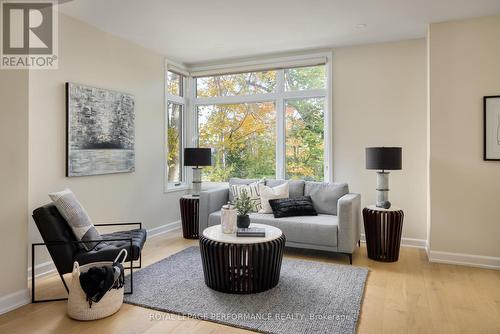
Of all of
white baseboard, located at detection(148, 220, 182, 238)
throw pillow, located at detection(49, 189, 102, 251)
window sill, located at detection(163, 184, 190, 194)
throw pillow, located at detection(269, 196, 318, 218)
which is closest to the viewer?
throw pillow, located at detection(49, 189, 102, 251)

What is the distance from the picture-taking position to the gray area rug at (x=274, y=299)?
2.35 metres

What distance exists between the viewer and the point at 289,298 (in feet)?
8.96

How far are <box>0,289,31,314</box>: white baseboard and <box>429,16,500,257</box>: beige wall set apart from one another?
13.7 feet

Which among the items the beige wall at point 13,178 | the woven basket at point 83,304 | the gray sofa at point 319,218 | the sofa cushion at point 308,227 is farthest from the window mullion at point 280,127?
the beige wall at point 13,178

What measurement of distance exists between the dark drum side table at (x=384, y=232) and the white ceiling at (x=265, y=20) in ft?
7.25

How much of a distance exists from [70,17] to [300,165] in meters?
3.54

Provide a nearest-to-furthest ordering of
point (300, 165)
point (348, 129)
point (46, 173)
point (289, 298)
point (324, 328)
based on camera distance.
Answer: point (324, 328), point (289, 298), point (46, 173), point (348, 129), point (300, 165)

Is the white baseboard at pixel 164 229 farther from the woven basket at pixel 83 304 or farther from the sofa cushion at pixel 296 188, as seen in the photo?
the woven basket at pixel 83 304

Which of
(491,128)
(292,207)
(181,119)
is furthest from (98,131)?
(491,128)

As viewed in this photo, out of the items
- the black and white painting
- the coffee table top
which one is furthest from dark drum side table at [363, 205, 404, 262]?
the black and white painting

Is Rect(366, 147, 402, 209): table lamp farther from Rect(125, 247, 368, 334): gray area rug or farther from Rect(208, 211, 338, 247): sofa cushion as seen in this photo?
Rect(125, 247, 368, 334): gray area rug

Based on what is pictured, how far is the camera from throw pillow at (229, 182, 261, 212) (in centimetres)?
441

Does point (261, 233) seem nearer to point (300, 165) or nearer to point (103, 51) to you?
point (300, 165)

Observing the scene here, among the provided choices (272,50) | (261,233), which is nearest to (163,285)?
(261,233)
